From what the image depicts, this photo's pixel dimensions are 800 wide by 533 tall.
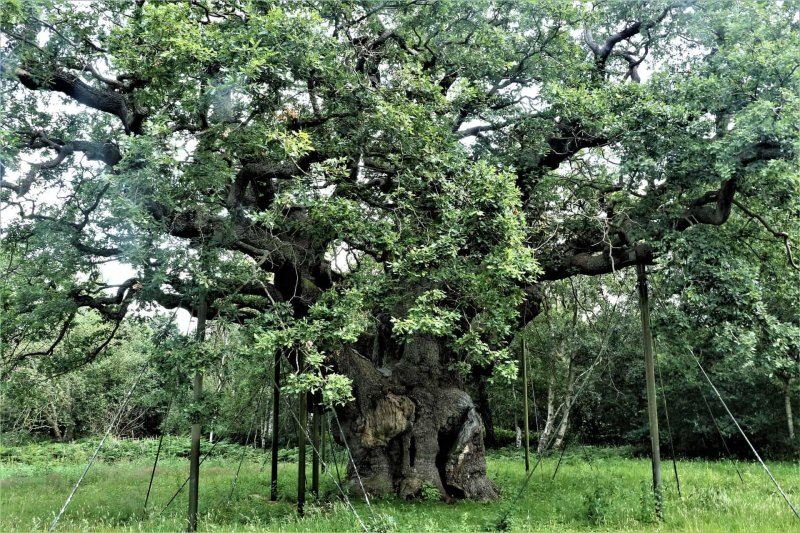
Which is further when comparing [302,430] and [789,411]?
[789,411]

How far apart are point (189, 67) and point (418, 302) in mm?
3958

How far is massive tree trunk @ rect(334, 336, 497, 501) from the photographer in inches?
407

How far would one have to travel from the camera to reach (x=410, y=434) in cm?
1050

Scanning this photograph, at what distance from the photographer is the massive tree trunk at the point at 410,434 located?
33.9ft

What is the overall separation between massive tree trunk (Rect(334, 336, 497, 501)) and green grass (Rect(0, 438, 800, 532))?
512 millimetres

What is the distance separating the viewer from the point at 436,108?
28.2ft

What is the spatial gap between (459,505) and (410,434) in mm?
1473

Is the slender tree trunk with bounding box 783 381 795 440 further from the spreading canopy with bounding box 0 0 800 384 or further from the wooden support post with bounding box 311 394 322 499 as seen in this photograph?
the wooden support post with bounding box 311 394 322 499

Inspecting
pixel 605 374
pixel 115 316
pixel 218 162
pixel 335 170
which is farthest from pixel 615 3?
pixel 605 374

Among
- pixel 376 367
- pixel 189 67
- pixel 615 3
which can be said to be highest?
pixel 615 3

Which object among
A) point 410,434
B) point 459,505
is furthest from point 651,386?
point 410,434

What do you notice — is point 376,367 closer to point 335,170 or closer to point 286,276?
point 286,276

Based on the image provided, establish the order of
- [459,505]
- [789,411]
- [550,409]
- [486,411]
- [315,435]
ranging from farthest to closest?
[486,411], [550,409], [789,411], [459,505], [315,435]

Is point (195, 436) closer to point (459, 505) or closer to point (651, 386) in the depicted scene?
point (459, 505)
